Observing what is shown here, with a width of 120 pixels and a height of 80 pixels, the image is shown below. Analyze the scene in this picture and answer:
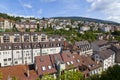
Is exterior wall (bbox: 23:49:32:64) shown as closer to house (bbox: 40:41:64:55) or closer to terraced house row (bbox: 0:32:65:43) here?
house (bbox: 40:41:64:55)

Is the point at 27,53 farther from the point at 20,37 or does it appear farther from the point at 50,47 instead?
the point at 20,37

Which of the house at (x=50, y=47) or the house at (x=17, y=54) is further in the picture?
the house at (x=50, y=47)

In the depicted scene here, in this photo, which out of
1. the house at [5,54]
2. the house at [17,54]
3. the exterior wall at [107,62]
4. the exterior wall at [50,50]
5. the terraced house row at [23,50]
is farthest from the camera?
the exterior wall at [50,50]

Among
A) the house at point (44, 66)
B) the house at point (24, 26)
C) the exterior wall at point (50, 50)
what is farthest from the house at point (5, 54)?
the house at point (24, 26)

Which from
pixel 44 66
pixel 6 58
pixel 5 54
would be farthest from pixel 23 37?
pixel 44 66

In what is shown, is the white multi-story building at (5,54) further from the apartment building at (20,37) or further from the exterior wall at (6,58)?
the apartment building at (20,37)

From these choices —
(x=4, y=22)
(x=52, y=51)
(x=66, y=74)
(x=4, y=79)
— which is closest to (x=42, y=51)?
(x=52, y=51)

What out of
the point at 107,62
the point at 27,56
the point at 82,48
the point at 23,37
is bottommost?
the point at 107,62

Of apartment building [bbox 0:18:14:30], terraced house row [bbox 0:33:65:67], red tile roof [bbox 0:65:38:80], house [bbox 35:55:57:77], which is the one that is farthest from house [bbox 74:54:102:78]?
apartment building [bbox 0:18:14:30]
